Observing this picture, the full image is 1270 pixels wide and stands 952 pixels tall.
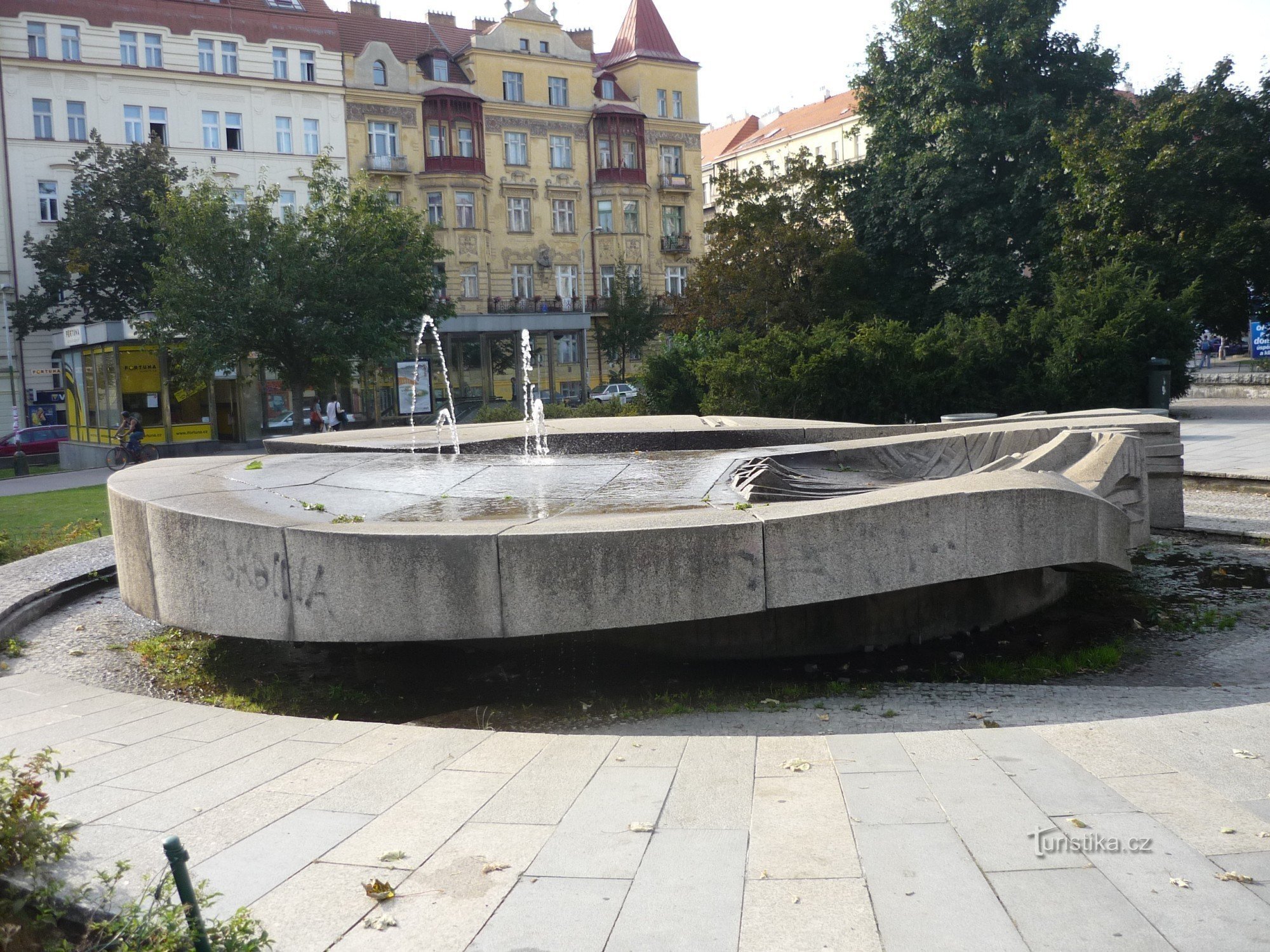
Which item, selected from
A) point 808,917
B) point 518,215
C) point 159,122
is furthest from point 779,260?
point 808,917

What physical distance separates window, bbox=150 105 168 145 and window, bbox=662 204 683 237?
25.3 metres

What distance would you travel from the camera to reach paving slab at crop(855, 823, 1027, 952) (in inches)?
111

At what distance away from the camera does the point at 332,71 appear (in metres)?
49.7

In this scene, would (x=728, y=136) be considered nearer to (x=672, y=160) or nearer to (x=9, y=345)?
(x=672, y=160)

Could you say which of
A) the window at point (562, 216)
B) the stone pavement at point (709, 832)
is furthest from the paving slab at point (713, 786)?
the window at point (562, 216)

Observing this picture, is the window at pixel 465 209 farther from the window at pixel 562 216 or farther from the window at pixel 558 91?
the window at pixel 558 91

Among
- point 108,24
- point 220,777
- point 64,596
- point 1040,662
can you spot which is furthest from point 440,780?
point 108,24

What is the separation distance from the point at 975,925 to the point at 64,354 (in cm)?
3831

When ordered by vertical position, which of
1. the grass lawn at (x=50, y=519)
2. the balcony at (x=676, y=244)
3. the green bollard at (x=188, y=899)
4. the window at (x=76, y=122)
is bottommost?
the grass lawn at (x=50, y=519)

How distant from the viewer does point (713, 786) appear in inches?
156

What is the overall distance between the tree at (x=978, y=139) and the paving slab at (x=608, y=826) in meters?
31.1

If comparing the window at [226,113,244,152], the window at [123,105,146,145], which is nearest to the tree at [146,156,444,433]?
the window at [123,105,146,145]

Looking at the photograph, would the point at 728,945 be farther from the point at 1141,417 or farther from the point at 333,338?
the point at 333,338

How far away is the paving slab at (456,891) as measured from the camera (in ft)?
9.64
